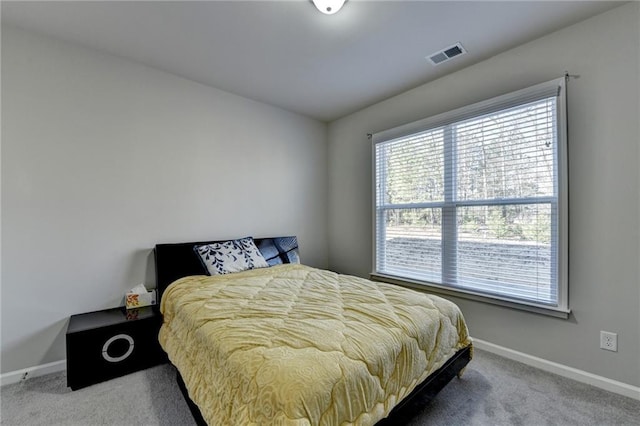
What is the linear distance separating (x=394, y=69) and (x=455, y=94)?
0.64 metres

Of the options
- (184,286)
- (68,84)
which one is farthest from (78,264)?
(68,84)

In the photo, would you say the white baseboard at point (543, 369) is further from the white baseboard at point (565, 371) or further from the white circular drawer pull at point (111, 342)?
the white circular drawer pull at point (111, 342)

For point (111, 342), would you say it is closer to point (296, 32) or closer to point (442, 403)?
point (442, 403)

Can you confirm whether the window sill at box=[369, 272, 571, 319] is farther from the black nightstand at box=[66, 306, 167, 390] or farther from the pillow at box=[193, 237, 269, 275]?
the black nightstand at box=[66, 306, 167, 390]

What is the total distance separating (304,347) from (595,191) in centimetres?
226

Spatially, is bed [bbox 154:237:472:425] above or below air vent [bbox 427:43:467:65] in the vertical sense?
below

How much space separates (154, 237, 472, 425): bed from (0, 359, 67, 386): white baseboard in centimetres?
84

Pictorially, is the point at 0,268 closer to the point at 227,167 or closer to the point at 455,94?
the point at 227,167

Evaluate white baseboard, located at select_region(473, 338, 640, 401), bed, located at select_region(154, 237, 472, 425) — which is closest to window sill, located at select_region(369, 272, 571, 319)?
white baseboard, located at select_region(473, 338, 640, 401)

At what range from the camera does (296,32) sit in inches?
84.4

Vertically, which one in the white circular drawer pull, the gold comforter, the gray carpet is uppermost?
the gold comforter

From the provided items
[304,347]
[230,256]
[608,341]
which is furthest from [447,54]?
[230,256]

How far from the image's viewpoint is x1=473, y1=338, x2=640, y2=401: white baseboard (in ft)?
6.06

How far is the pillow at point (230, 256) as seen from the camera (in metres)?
2.63
